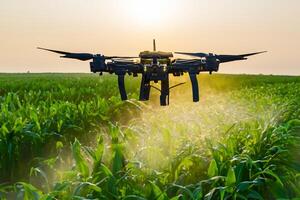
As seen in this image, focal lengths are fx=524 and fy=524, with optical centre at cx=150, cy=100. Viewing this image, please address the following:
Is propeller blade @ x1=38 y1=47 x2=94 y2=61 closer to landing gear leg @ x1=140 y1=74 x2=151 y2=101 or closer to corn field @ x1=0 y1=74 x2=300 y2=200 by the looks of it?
landing gear leg @ x1=140 y1=74 x2=151 y2=101

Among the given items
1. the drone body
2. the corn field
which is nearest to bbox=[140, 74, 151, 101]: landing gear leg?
the drone body

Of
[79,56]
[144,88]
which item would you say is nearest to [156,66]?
[144,88]

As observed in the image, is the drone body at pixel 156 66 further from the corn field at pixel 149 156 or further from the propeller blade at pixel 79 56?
the corn field at pixel 149 156

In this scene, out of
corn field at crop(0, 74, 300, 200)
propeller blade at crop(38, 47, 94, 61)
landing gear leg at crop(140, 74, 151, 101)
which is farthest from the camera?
landing gear leg at crop(140, 74, 151, 101)

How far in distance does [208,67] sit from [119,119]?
12.7ft

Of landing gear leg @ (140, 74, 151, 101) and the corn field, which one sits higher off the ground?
landing gear leg @ (140, 74, 151, 101)

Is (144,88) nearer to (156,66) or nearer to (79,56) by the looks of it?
(156,66)

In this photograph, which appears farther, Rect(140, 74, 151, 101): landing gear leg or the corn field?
Rect(140, 74, 151, 101): landing gear leg

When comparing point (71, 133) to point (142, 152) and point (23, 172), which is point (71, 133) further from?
point (142, 152)

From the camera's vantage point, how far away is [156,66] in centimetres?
440

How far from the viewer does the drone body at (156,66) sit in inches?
174

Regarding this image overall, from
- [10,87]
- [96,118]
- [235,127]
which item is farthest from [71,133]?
[10,87]

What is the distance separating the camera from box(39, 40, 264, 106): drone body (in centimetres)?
443

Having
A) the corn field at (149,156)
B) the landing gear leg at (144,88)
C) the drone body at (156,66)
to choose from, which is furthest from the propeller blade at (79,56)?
the corn field at (149,156)
